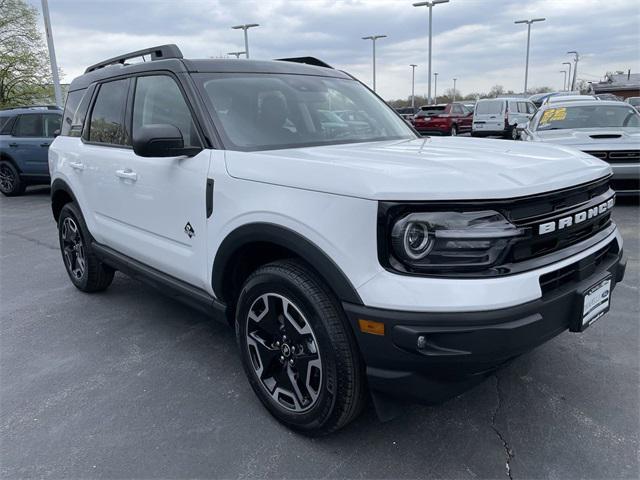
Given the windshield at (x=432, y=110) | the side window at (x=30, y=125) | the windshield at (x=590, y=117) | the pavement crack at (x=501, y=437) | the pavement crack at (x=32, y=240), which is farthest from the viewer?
the windshield at (x=432, y=110)

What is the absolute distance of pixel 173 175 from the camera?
290cm

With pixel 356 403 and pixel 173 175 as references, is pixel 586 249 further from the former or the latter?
pixel 173 175

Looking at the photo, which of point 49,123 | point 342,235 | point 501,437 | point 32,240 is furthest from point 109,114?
point 49,123

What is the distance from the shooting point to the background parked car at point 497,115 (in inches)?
731

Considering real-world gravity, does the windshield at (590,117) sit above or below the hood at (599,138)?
above

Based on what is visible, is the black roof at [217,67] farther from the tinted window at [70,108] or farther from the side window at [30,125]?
the side window at [30,125]

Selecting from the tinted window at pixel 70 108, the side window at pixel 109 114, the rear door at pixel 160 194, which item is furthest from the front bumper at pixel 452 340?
the tinted window at pixel 70 108

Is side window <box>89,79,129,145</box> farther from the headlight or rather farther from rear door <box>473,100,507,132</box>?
rear door <box>473,100,507,132</box>

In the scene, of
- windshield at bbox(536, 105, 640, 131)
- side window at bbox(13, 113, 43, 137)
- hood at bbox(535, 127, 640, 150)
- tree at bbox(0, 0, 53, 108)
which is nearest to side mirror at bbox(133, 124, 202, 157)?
hood at bbox(535, 127, 640, 150)

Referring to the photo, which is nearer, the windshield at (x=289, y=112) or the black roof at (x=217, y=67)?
the windshield at (x=289, y=112)

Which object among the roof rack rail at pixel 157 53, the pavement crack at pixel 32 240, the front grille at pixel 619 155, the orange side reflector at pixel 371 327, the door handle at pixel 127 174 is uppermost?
the roof rack rail at pixel 157 53

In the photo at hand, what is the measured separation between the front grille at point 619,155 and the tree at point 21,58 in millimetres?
34497

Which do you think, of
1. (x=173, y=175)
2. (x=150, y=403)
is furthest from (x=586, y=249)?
(x=150, y=403)

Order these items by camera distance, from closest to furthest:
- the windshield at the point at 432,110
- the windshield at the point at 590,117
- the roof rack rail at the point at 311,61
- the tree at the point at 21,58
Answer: the roof rack rail at the point at 311,61 → the windshield at the point at 590,117 → the windshield at the point at 432,110 → the tree at the point at 21,58
